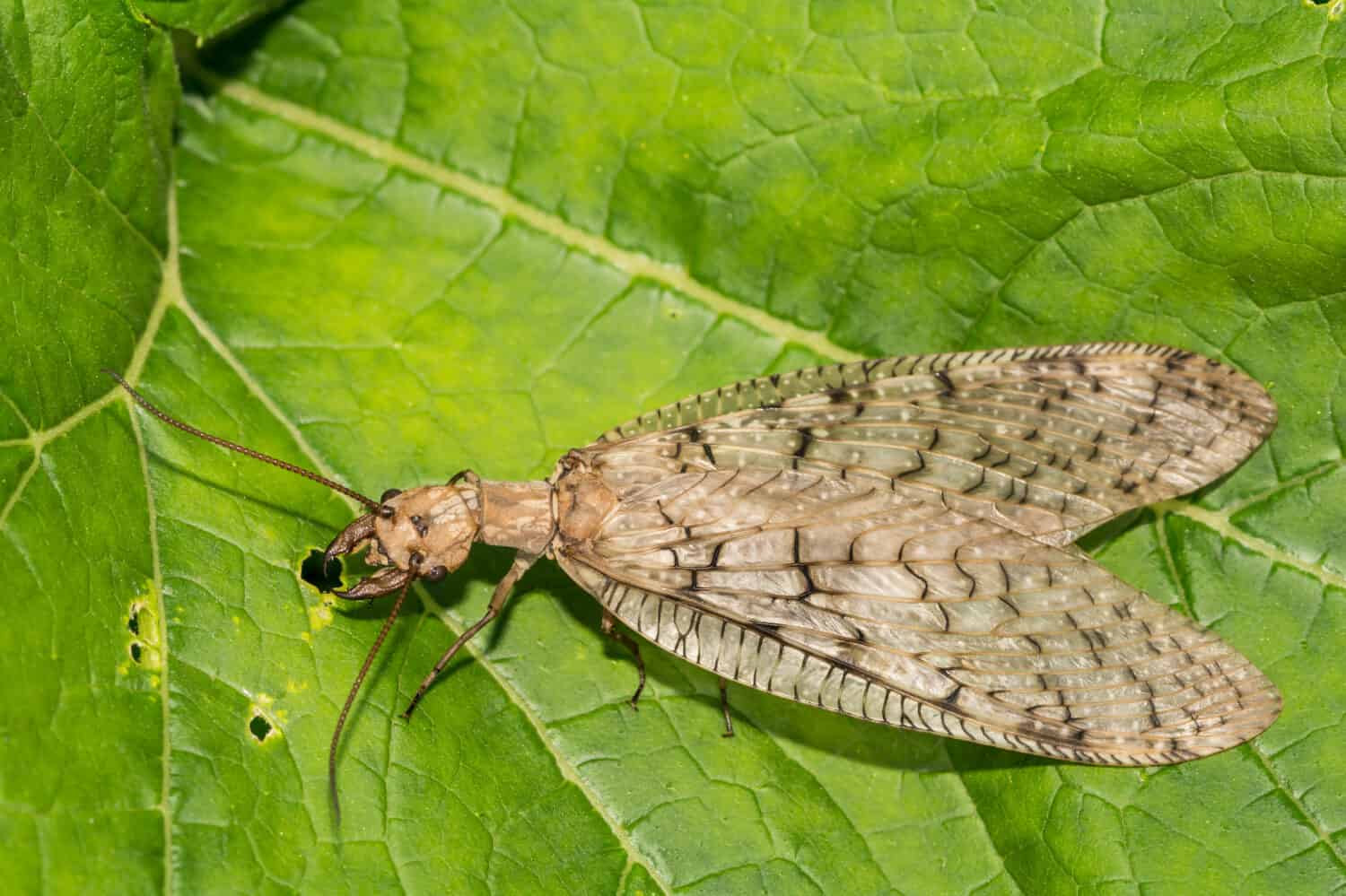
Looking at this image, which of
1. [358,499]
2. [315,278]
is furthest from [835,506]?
[315,278]

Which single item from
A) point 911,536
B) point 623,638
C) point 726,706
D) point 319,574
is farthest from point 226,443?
point 911,536

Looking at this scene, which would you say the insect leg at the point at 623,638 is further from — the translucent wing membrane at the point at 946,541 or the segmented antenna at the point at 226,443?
the segmented antenna at the point at 226,443

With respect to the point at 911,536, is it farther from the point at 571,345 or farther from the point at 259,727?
the point at 259,727

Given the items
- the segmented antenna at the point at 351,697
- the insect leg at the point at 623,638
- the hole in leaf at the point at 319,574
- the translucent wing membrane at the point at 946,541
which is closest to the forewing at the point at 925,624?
the translucent wing membrane at the point at 946,541

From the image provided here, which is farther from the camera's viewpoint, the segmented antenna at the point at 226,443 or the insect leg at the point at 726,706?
the insect leg at the point at 726,706

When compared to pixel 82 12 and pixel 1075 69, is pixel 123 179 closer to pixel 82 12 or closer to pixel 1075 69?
pixel 82 12

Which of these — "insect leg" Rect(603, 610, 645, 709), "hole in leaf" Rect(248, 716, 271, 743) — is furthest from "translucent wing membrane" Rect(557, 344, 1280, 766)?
"hole in leaf" Rect(248, 716, 271, 743)
